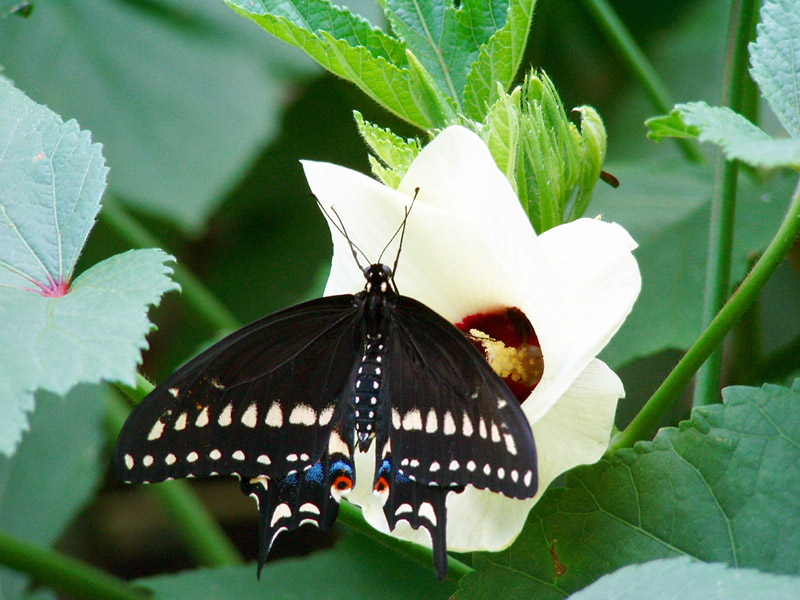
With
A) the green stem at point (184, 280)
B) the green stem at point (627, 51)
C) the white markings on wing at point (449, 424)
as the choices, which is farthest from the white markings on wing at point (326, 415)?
the green stem at point (627, 51)

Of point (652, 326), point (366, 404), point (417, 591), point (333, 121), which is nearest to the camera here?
point (366, 404)

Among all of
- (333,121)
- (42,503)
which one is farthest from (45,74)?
(42,503)

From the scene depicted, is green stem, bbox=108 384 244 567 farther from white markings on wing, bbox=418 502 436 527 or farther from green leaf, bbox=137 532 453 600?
white markings on wing, bbox=418 502 436 527

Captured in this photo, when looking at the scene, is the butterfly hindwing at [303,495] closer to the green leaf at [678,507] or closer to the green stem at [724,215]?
the green leaf at [678,507]

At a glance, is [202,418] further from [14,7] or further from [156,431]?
[14,7]

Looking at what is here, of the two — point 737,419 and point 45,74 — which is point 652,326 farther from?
point 45,74

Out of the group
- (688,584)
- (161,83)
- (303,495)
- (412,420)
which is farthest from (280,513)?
(161,83)
